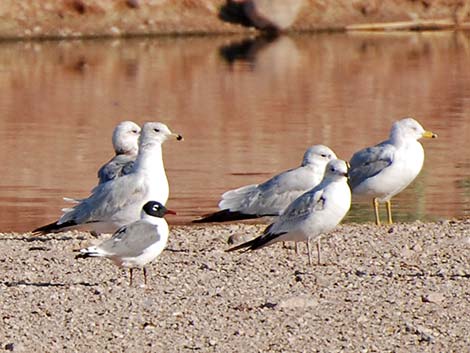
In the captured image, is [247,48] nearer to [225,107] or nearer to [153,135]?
[225,107]

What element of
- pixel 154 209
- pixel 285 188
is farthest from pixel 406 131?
pixel 154 209

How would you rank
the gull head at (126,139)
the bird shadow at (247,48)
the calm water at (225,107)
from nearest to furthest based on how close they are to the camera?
the gull head at (126,139), the calm water at (225,107), the bird shadow at (247,48)

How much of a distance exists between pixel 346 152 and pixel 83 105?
22.2 ft

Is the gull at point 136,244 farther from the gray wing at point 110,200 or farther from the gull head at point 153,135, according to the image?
the gull head at point 153,135

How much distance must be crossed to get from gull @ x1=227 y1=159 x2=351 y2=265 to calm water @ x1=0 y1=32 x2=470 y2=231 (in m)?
3.30

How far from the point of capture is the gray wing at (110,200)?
10633mm

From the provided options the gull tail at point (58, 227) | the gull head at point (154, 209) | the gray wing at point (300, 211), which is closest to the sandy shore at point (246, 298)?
the gull tail at point (58, 227)

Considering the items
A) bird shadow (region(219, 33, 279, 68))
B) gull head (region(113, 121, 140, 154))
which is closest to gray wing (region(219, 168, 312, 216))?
gull head (region(113, 121, 140, 154))

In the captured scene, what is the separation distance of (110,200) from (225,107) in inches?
487

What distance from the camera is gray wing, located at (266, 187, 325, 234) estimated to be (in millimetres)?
9953

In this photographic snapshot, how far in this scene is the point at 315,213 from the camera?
32.6ft

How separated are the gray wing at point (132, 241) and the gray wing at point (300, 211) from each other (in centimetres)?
106

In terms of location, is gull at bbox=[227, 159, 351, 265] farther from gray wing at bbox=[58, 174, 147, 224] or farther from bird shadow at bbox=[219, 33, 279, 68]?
bird shadow at bbox=[219, 33, 279, 68]

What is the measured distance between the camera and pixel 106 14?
34469 millimetres
